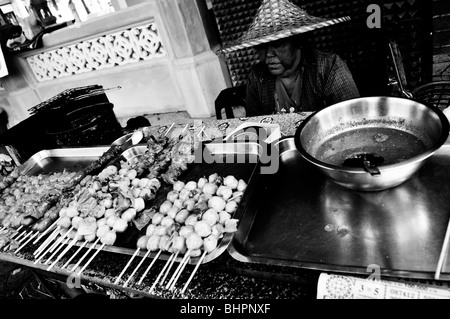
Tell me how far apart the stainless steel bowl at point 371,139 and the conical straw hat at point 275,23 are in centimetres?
93

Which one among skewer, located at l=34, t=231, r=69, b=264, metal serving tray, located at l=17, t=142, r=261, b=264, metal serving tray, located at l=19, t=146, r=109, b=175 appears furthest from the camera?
metal serving tray, located at l=19, t=146, r=109, b=175

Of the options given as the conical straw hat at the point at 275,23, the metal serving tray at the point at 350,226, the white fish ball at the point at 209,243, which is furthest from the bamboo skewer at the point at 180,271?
A: the conical straw hat at the point at 275,23

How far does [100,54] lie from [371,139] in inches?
301

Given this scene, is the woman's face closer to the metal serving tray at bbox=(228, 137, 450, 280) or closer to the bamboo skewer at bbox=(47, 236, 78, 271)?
the metal serving tray at bbox=(228, 137, 450, 280)

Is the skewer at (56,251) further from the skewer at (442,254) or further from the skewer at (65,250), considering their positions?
the skewer at (442,254)

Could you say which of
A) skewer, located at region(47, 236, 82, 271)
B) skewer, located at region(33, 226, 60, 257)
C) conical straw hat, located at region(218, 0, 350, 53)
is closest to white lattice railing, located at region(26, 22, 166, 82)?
conical straw hat, located at region(218, 0, 350, 53)

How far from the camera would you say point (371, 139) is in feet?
6.31

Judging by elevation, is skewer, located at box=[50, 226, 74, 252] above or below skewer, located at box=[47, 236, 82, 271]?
above

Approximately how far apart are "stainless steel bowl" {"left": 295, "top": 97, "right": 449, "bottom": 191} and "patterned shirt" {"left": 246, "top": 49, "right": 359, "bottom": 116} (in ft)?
3.94

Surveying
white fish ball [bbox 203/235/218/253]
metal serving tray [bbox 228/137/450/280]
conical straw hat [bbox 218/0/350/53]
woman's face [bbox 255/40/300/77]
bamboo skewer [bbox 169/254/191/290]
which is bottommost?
metal serving tray [bbox 228/137/450/280]

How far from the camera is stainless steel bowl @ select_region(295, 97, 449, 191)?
1.52m

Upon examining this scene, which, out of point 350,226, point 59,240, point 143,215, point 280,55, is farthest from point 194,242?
point 280,55
